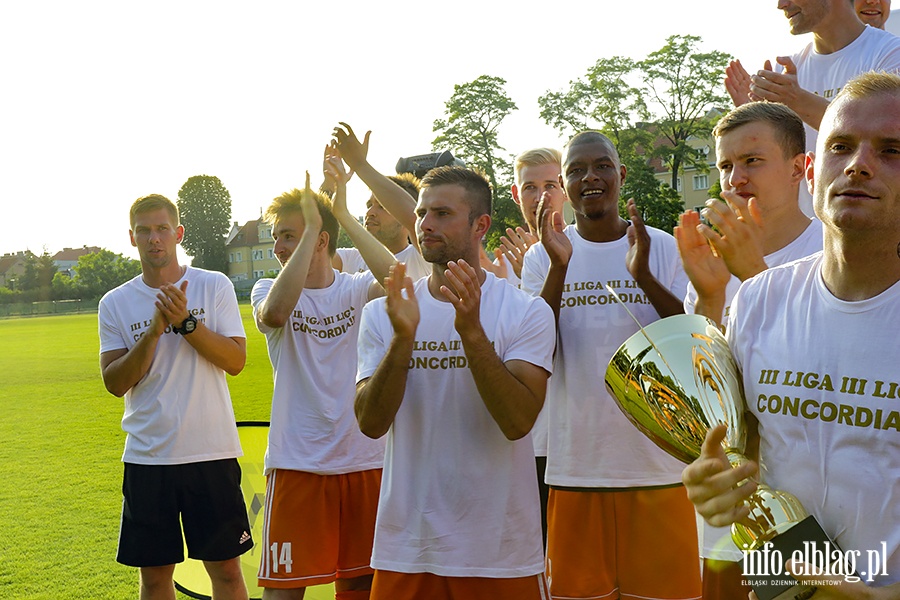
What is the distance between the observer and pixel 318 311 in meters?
5.11

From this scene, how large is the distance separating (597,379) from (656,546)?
830mm

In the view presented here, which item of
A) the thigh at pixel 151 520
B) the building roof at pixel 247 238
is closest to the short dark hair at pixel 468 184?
the thigh at pixel 151 520

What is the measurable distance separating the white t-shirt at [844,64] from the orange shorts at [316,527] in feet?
9.50

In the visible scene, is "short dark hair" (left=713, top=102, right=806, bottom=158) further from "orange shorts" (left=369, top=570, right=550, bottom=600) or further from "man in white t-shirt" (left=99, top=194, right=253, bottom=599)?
"man in white t-shirt" (left=99, top=194, right=253, bottom=599)

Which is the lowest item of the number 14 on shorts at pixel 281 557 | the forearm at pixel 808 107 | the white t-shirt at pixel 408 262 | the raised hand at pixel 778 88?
the number 14 on shorts at pixel 281 557

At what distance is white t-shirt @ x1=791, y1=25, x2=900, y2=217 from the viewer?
411 cm

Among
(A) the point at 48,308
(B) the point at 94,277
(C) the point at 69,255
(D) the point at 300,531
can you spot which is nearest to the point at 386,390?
(D) the point at 300,531

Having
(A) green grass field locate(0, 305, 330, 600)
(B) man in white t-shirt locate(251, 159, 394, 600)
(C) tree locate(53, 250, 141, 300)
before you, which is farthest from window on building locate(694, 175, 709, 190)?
(B) man in white t-shirt locate(251, 159, 394, 600)

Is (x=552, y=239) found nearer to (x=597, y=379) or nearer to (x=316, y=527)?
(x=597, y=379)

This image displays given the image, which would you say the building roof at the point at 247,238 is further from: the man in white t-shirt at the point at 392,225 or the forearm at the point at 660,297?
the forearm at the point at 660,297

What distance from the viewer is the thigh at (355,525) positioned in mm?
4871

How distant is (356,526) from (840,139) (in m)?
3.56

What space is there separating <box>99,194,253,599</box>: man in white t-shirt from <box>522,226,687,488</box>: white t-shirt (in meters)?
2.29

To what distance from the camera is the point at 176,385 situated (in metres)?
5.36
